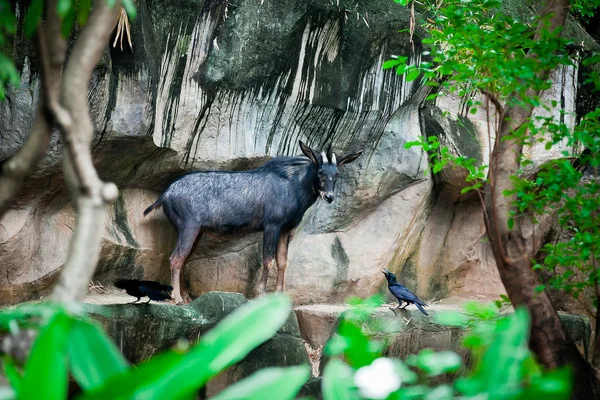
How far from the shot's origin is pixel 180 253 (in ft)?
26.4

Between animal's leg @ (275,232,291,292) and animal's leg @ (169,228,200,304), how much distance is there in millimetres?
971

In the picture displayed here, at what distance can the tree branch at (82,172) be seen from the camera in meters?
2.03

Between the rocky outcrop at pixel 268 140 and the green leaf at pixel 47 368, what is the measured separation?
6.03 m

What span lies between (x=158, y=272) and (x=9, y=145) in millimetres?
2357

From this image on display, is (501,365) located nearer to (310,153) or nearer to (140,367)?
(140,367)

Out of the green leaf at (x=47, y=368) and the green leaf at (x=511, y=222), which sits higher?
the green leaf at (x=511, y=222)

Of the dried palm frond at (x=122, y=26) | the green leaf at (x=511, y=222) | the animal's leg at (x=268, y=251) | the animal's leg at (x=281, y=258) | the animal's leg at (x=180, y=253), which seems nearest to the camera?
the green leaf at (x=511, y=222)

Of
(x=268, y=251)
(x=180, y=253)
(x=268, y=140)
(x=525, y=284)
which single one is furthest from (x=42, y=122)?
(x=268, y=140)

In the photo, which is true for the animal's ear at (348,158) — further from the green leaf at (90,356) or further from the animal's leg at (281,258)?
the green leaf at (90,356)

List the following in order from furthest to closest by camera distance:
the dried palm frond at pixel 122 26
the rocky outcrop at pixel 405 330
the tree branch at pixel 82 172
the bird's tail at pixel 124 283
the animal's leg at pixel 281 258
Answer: the animal's leg at pixel 281 258
the rocky outcrop at pixel 405 330
the dried palm frond at pixel 122 26
the bird's tail at pixel 124 283
the tree branch at pixel 82 172

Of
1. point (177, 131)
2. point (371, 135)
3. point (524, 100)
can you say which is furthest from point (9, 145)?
point (524, 100)

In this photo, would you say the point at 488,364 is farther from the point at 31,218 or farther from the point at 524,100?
the point at 31,218

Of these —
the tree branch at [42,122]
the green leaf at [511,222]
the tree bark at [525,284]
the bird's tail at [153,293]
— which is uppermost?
the tree branch at [42,122]

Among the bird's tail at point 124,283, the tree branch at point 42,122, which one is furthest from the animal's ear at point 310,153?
the tree branch at point 42,122
